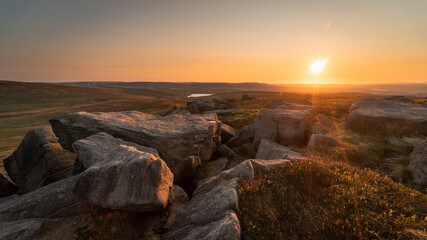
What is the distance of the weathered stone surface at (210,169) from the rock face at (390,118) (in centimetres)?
1228

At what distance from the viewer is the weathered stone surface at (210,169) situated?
34.8ft

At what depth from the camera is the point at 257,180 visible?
6.68 metres

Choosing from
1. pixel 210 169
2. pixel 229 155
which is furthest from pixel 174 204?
pixel 229 155

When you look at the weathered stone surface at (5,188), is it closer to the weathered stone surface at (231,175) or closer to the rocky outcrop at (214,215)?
the rocky outcrop at (214,215)

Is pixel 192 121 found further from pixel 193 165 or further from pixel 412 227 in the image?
pixel 412 227

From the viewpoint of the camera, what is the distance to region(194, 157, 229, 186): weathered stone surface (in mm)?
10609

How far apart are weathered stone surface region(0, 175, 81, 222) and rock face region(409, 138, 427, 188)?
45.0 feet

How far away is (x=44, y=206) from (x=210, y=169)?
25.7 ft

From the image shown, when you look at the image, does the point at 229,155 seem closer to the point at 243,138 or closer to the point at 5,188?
the point at 243,138

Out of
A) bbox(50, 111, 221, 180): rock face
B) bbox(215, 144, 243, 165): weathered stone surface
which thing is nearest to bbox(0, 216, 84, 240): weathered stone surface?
bbox(50, 111, 221, 180): rock face

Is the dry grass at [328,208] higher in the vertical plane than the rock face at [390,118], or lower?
lower

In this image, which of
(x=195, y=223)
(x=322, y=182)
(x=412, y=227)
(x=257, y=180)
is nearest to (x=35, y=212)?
(x=195, y=223)

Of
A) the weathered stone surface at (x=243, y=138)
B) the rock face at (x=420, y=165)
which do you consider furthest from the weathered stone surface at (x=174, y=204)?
the rock face at (x=420, y=165)

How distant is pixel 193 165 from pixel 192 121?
14.7 ft
